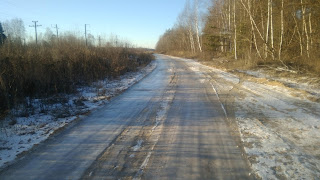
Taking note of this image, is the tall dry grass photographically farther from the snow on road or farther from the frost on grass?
the snow on road

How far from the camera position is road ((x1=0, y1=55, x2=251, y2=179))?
3725 mm

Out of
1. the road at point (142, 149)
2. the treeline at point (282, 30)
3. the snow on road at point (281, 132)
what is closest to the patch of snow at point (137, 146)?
the road at point (142, 149)

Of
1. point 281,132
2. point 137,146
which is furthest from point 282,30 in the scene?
point 137,146

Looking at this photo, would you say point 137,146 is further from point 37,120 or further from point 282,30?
point 282,30

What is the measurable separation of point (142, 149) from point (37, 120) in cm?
386

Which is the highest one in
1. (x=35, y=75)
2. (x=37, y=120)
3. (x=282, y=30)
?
(x=282, y=30)

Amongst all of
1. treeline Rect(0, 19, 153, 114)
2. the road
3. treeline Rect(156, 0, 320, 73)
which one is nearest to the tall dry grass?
treeline Rect(0, 19, 153, 114)

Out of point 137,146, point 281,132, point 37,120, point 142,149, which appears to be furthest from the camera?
point 37,120

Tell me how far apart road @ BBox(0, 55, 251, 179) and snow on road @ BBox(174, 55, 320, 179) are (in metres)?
0.40

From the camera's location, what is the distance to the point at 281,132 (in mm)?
5227

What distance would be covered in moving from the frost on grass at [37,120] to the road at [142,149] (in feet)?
1.27

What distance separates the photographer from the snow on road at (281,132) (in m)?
3.73

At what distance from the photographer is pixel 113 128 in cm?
584

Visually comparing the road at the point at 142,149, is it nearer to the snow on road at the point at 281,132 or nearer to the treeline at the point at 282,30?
the snow on road at the point at 281,132
